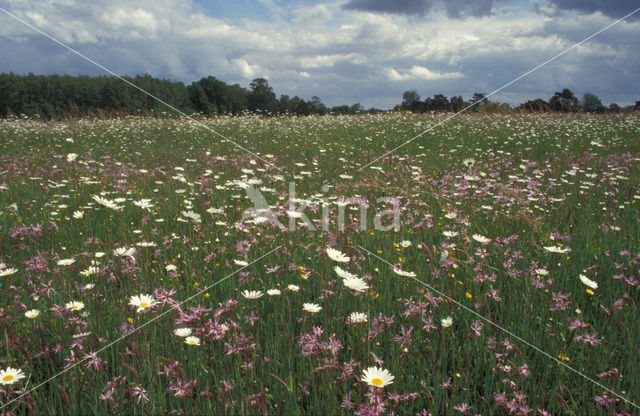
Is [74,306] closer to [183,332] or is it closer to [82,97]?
[183,332]

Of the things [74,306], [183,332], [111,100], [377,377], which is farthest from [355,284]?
[111,100]

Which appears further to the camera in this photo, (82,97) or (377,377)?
(82,97)

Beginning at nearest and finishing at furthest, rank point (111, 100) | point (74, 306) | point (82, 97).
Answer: point (74, 306) → point (111, 100) → point (82, 97)

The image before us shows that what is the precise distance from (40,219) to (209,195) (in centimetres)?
203

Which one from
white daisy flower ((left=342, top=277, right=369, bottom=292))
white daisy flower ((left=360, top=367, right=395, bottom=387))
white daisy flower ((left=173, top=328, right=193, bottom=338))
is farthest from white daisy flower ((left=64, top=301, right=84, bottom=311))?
white daisy flower ((left=360, top=367, right=395, bottom=387))

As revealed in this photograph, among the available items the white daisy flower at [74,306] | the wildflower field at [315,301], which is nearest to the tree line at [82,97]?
the wildflower field at [315,301]

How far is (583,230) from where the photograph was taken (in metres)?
4.08

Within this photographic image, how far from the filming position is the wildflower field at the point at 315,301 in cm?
188

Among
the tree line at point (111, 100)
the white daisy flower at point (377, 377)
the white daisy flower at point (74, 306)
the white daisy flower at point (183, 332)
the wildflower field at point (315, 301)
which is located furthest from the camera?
the tree line at point (111, 100)

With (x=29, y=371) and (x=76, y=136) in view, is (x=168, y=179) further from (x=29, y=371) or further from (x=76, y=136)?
(x=76, y=136)

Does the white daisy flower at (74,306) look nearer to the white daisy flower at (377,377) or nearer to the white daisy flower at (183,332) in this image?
the white daisy flower at (183,332)

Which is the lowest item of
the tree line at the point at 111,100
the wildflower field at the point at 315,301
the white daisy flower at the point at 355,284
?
the wildflower field at the point at 315,301

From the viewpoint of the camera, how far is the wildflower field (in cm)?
188

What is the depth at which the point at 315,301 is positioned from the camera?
9.01ft
